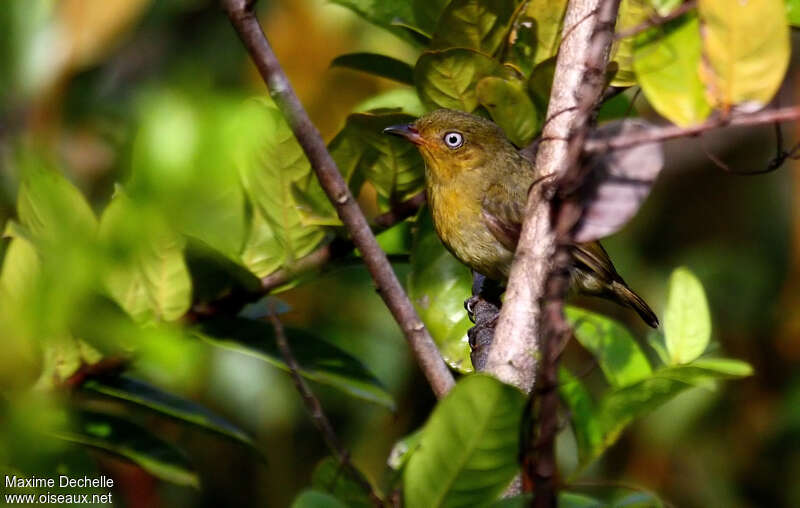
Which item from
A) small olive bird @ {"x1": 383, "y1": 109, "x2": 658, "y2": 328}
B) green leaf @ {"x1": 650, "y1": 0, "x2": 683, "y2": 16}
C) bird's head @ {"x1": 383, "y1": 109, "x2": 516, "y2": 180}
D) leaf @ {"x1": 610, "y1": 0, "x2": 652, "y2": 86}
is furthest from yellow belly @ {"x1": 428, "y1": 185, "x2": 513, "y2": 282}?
green leaf @ {"x1": 650, "y1": 0, "x2": 683, "y2": 16}

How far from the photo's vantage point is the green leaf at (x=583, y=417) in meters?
1.85

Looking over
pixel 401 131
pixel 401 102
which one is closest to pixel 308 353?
pixel 401 131

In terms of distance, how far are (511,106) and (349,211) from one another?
962 millimetres

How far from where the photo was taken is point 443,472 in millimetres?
1608

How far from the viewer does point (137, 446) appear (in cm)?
266

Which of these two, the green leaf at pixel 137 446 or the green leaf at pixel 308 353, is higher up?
the green leaf at pixel 308 353

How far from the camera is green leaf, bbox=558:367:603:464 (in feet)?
6.07

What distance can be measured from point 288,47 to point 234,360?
55.1 inches

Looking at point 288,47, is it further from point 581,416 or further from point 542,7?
point 581,416

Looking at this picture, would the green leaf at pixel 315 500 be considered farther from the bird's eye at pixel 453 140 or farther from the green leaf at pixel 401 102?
the bird's eye at pixel 453 140

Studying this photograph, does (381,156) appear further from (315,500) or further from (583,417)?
(315,500)

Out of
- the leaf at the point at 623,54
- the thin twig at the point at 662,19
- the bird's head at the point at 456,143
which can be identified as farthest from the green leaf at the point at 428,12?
the thin twig at the point at 662,19

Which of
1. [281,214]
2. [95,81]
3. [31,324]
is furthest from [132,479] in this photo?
[31,324]

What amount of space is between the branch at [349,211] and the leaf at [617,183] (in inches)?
17.3
